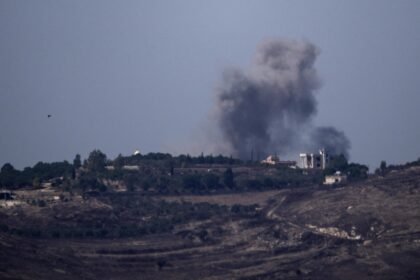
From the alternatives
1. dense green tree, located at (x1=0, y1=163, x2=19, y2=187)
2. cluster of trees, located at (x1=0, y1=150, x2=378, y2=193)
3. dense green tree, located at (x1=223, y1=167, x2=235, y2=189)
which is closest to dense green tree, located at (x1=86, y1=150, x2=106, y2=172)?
cluster of trees, located at (x1=0, y1=150, x2=378, y2=193)

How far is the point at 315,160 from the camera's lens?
128 m

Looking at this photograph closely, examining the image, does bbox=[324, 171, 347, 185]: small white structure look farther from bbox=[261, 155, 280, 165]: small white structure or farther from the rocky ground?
bbox=[261, 155, 280, 165]: small white structure

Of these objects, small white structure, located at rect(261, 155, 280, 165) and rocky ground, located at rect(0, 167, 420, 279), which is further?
small white structure, located at rect(261, 155, 280, 165)

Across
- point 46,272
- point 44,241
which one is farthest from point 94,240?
point 46,272

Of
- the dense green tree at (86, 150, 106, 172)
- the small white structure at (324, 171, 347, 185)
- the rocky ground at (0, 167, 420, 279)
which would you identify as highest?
the dense green tree at (86, 150, 106, 172)

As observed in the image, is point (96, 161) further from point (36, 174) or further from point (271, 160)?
point (271, 160)

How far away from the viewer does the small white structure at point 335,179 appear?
108 metres

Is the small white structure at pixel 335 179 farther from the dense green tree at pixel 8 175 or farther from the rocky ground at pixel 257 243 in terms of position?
the dense green tree at pixel 8 175

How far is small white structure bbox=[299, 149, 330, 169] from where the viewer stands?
127 metres

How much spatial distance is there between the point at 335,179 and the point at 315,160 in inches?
740

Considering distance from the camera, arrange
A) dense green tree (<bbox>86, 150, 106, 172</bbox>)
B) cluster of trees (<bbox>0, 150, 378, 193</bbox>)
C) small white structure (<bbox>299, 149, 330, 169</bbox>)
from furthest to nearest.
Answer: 1. small white structure (<bbox>299, 149, 330, 169</bbox>)
2. dense green tree (<bbox>86, 150, 106, 172</bbox>)
3. cluster of trees (<bbox>0, 150, 378, 193</bbox>)

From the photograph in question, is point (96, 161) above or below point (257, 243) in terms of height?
above

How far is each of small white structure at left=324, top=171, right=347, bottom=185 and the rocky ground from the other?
8973 millimetres

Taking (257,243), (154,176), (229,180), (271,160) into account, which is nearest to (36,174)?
(154,176)
